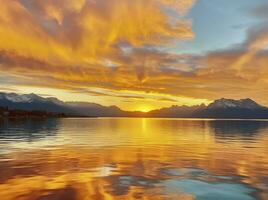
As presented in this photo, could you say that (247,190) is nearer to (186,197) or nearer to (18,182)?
(186,197)

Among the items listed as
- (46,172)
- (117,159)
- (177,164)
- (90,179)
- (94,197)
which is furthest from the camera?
(117,159)

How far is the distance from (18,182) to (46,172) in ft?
17.1

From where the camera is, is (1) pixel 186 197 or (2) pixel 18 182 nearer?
(1) pixel 186 197

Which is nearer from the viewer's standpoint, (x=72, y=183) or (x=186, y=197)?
(x=186, y=197)

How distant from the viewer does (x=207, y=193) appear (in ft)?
79.1

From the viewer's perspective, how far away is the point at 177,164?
3947 centimetres

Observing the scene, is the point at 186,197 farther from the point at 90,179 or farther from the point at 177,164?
the point at 177,164

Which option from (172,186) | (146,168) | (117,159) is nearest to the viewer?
(172,186)

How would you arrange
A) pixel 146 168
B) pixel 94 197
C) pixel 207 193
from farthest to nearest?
pixel 146 168 → pixel 207 193 → pixel 94 197

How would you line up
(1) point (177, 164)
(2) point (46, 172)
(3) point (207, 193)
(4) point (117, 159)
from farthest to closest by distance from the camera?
(4) point (117, 159), (1) point (177, 164), (2) point (46, 172), (3) point (207, 193)

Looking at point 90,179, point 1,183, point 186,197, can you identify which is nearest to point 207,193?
point 186,197

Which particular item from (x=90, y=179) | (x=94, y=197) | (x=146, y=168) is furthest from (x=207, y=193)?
(x=146, y=168)

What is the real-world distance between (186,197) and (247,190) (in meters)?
5.42

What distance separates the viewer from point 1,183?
26703 mm
